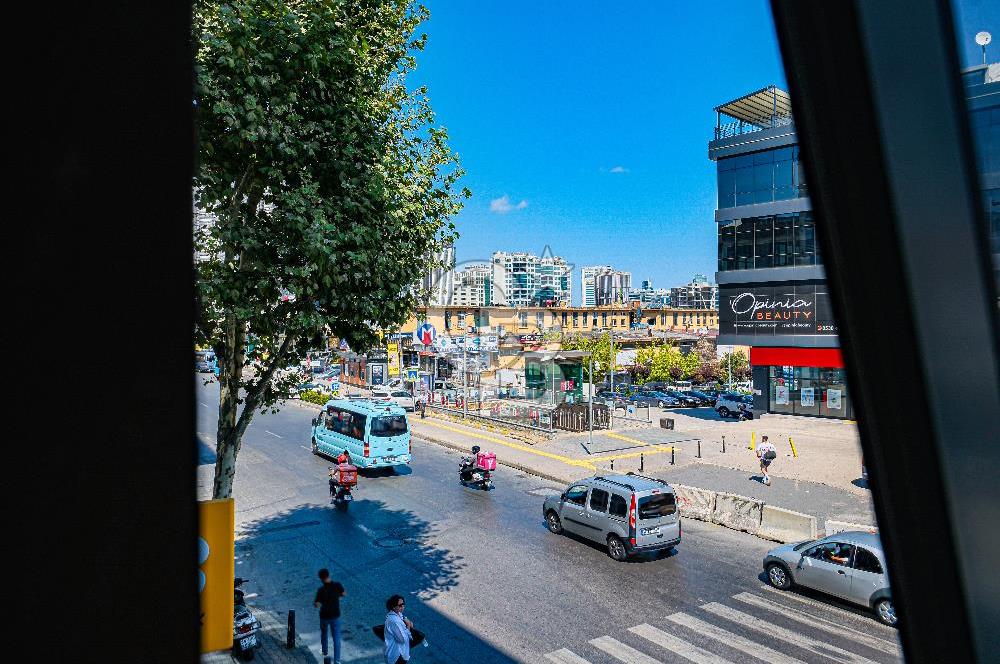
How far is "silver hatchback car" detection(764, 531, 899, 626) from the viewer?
8.26 metres

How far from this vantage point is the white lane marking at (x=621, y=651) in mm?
7340

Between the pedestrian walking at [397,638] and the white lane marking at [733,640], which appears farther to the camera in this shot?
the white lane marking at [733,640]

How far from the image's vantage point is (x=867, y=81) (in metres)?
1.36

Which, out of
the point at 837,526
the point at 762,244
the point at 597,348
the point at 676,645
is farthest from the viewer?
the point at 597,348

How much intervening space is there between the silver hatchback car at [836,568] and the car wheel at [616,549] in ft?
7.37

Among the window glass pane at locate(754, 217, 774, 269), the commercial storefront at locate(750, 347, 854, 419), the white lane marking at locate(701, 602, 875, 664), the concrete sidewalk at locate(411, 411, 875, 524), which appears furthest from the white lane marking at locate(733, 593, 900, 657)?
the commercial storefront at locate(750, 347, 854, 419)

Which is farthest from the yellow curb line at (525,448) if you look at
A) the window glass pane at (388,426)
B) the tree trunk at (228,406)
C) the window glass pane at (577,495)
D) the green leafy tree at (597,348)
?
the green leafy tree at (597,348)

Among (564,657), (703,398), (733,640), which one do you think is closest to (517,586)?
(564,657)

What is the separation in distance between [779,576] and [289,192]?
854 cm

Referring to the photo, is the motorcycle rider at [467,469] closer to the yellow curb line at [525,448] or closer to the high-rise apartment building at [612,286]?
the yellow curb line at [525,448]

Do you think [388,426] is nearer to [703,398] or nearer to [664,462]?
[664,462]

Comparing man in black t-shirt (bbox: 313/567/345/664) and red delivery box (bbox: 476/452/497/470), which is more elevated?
red delivery box (bbox: 476/452/497/470)

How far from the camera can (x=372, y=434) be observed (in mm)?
17703

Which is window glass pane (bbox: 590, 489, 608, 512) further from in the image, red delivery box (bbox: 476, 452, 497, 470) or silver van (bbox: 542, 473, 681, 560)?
red delivery box (bbox: 476, 452, 497, 470)
